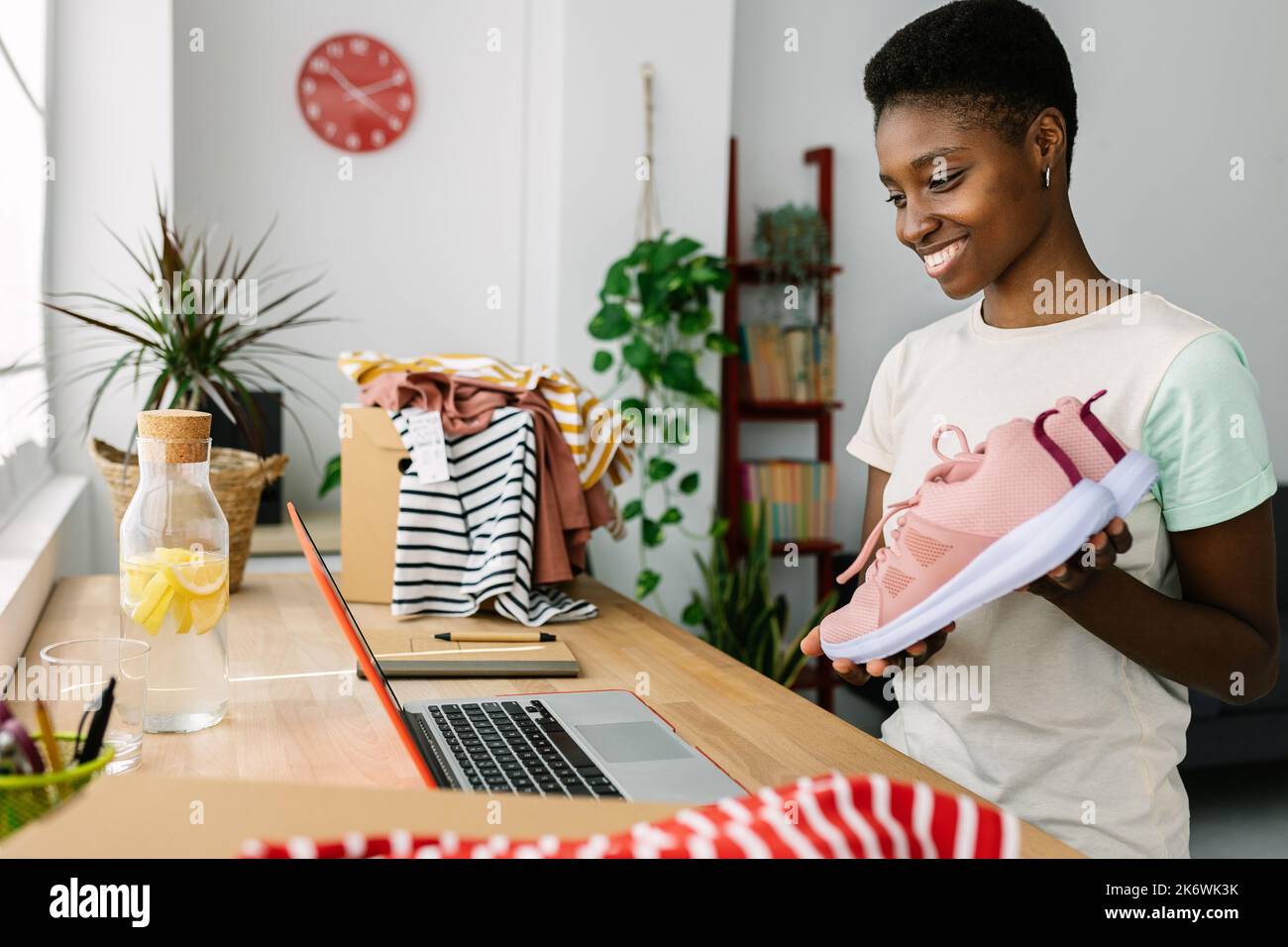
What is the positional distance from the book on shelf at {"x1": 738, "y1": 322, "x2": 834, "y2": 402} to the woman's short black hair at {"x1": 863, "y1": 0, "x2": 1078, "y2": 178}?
2421 mm

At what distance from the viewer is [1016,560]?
87 centimetres

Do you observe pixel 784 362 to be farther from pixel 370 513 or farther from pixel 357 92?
pixel 370 513

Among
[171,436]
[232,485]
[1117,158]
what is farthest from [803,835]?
[1117,158]

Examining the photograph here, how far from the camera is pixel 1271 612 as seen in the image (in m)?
1.04

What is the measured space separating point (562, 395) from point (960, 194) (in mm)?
729

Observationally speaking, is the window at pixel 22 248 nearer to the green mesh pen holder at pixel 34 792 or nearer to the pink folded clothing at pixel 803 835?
the green mesh pen holder at pixel 34 792

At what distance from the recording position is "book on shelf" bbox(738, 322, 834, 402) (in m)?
3.55

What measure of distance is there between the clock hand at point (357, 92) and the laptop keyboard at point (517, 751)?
102 inches

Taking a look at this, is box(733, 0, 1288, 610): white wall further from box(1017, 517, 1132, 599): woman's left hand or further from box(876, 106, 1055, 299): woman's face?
box(1017, 517, 1132, 599): woman's left hand

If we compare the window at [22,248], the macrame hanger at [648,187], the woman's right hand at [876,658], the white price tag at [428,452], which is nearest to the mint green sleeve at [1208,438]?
the woman's right hand at [876,658]

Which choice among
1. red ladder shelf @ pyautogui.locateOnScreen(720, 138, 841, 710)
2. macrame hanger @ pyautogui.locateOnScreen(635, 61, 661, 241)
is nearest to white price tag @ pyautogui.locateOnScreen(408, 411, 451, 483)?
macrame hanger @ pyautogui.locateOnScreen(635, 61, 661, 241)

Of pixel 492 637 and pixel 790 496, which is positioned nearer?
pixel 492 637

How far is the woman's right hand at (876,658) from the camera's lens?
99 centimetres
